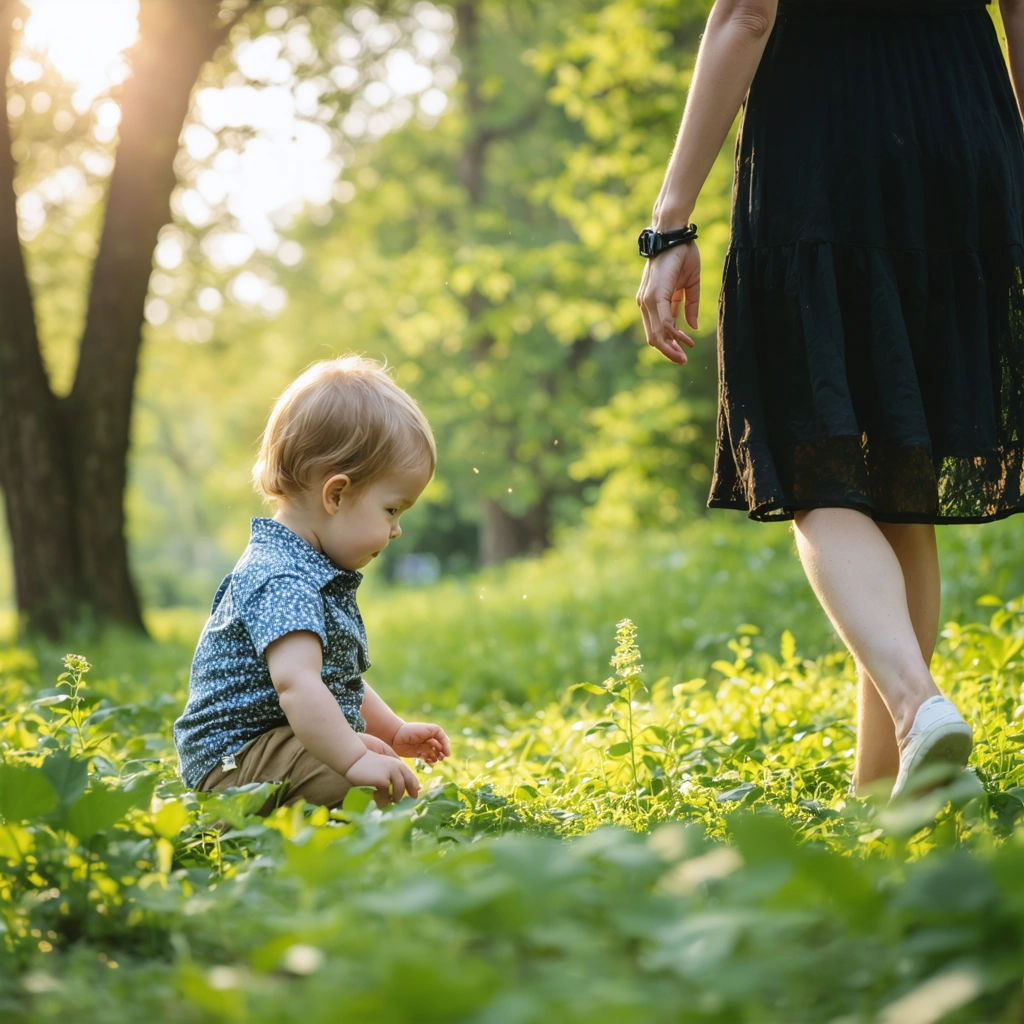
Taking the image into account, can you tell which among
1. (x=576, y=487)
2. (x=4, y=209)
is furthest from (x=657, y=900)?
(x=576, y=487)

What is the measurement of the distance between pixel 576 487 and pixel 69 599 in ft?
49.8

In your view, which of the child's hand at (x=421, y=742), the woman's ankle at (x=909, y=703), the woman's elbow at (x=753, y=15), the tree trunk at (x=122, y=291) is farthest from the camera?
the tree trunk at (x=122, y=291)

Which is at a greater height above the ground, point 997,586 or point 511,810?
point 511,810

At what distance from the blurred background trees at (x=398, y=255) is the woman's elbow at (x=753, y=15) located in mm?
4675

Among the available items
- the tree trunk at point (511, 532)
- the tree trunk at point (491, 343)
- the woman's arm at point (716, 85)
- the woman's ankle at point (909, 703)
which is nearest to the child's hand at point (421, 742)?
the woman's ankle at point (909, 703)

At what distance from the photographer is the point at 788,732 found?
3.19 meters

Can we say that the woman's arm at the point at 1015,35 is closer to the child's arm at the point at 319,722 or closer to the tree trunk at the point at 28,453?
the child's arm at the point at 319,722

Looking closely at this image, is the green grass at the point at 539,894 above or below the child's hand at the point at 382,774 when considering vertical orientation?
above

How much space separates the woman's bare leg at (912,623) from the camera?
2.49m

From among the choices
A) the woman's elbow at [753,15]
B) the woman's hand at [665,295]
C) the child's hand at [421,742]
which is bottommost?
the child's hand at [421,742]

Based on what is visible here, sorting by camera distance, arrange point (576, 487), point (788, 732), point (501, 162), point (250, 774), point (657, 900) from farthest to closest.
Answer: point (576, 487)
point (501, 162)
point (788, 732)
point (250, 774)
point (657, 900)

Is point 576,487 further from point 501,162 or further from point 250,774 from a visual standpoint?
point 250,774

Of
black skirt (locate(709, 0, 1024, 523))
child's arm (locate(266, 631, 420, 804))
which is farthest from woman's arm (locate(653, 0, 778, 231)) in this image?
child's arm (locate(266, 631, 420, 804))

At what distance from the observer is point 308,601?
8.02 ft
